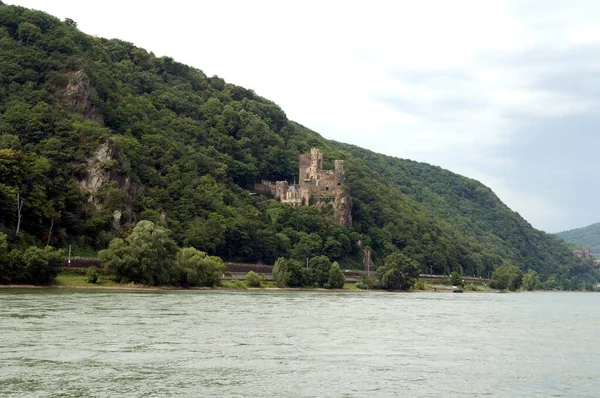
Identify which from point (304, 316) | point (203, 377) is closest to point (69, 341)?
point (203, 377)

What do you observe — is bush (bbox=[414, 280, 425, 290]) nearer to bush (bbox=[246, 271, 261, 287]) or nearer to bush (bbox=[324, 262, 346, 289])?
bush (bbox=[324, 262, 346, 289])

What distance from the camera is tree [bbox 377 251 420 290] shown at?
566 feet

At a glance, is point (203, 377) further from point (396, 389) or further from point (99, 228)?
point (99, 228)

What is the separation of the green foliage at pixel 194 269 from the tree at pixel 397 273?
177ft

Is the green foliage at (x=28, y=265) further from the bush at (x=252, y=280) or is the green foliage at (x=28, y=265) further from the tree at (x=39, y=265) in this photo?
the bush at (x=252, y=280)

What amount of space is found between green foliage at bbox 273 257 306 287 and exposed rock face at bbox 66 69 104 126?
56.0m

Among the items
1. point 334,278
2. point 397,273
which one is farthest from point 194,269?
point 397,273

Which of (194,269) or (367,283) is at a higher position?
(194,269)

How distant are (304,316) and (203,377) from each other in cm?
3740

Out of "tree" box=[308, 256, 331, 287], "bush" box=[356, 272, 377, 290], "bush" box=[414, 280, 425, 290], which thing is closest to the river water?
"tree" box=[308, 256, 331, 287]

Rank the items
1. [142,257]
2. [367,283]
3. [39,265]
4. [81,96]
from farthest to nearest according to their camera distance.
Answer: [81,96], [367,283], [142,257], [39,265]

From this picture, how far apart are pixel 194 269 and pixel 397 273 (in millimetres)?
62187

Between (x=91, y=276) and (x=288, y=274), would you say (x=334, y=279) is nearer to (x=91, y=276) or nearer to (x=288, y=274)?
(x=288, y=274)

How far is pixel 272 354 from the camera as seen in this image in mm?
47438
